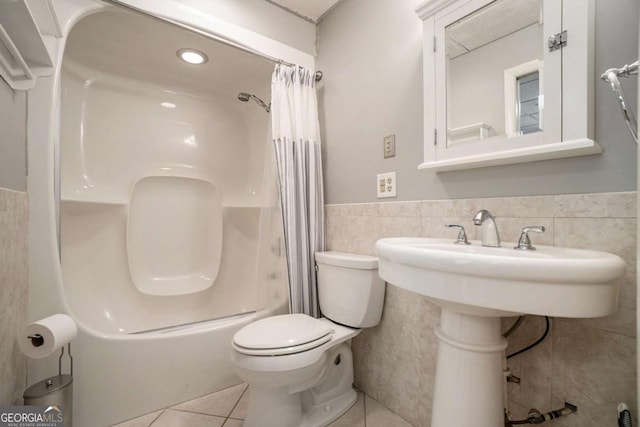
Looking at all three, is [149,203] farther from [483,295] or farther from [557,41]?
[557,41]

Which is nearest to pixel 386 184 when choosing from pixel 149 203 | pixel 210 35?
pixel 210 35

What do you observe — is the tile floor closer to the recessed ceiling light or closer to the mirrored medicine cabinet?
the mirrored medicine cabinet

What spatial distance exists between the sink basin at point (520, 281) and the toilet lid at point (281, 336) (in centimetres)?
55

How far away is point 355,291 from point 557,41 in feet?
3.60

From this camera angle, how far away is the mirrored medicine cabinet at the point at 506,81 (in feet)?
2.57

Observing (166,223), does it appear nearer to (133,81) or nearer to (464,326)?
(133,81)

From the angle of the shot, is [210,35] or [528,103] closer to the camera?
[528,103]

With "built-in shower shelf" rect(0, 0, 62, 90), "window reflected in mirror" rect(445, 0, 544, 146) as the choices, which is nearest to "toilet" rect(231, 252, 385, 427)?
"window reflected in mirror" rect(445, 0, 544, 146)

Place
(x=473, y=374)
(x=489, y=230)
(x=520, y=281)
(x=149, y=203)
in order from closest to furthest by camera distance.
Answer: (x=520, y=281), (x=473, y=374), (x=489, y=230), (x=149, y=203)

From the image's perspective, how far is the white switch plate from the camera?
1293mm

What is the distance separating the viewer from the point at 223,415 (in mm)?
1234

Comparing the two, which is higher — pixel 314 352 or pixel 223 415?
pixel 314 352

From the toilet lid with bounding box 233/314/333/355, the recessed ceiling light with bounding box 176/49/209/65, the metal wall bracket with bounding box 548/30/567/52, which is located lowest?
the toilet lid with bounding box 233/314/333/355

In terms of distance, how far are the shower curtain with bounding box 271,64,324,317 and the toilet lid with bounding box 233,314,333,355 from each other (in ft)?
0.79
